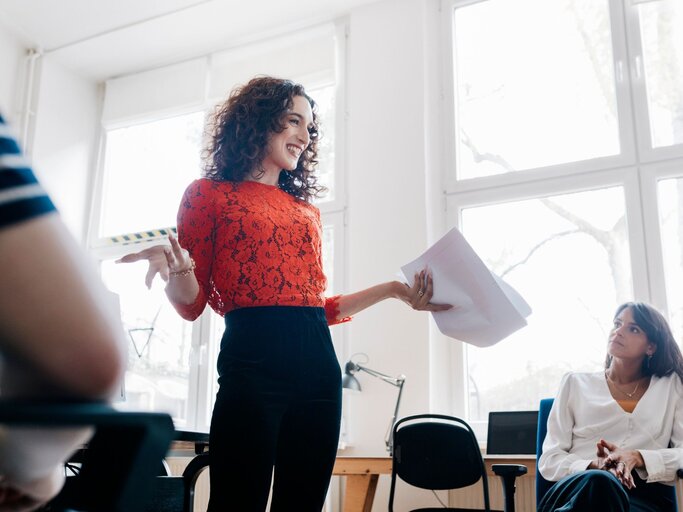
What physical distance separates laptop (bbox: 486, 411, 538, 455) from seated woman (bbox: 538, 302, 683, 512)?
27.4 inches

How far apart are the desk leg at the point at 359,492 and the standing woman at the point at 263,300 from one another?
69.9 inches

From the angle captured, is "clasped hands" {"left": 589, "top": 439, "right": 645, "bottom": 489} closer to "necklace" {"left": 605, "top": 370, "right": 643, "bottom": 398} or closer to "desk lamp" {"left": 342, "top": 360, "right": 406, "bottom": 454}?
"necklace" {"left": 605, "top": 370, "right": 643, "bottom": 398}

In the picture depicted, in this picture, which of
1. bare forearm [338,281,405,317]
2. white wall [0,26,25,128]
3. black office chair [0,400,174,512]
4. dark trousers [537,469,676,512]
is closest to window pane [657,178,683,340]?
dark trousers [537,469,676,512]

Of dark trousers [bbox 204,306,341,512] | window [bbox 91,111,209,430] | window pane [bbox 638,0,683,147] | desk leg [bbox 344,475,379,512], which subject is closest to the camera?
dark trousers [bbox 204,306,341,512]

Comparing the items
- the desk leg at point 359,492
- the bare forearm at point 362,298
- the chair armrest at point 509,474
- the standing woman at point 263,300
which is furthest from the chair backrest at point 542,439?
the standing woman at point 263,300

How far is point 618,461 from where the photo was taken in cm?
237

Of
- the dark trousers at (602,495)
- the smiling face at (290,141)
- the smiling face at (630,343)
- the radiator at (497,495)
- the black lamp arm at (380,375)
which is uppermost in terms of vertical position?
the smiling face at (290,141)

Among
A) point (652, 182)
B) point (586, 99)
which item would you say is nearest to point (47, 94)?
point (586, 99)

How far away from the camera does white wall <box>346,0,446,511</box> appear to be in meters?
3.93

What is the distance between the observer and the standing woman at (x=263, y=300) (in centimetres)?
127

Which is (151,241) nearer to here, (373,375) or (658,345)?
(373,375)

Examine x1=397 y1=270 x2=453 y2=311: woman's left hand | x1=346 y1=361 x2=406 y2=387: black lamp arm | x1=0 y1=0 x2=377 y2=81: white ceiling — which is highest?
x1=0 y1=0 x2=377 y2=81: white ceiling

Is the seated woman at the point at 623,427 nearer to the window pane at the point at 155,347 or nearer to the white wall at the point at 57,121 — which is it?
the window pane at the point at 155,347

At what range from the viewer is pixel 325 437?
52.5 inches
